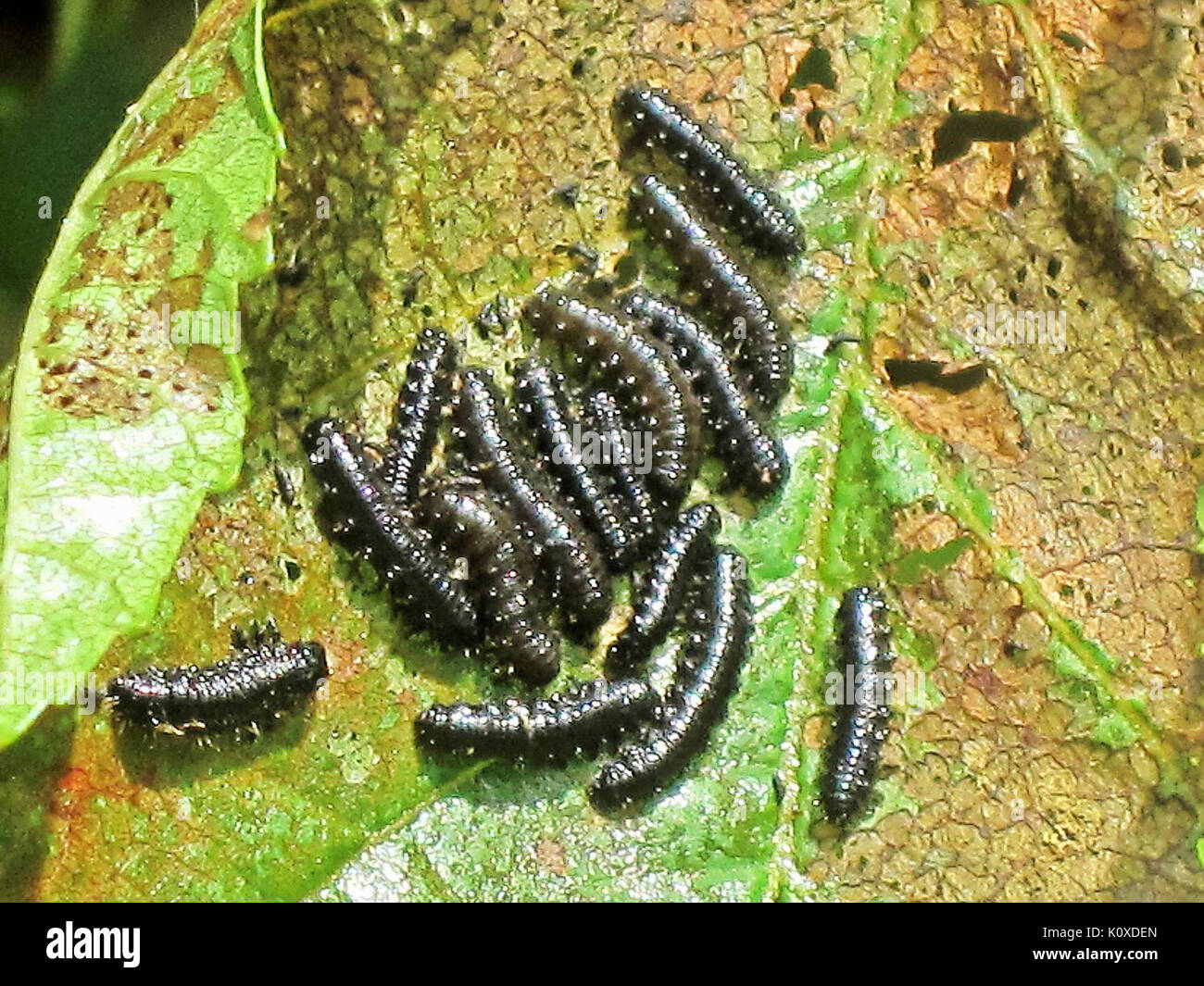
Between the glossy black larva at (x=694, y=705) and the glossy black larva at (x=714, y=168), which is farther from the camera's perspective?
the glossy black larva at (x=714, y=168)

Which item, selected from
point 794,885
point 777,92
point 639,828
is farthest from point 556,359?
point 794,885

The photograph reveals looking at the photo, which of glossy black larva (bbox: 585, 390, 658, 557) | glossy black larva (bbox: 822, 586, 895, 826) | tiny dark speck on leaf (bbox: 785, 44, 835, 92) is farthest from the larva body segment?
tiny dark speck on leaf (bbox: 785, 44, 835, 92)

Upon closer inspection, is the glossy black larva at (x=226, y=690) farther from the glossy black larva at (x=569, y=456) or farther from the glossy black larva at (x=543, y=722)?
the glossy black larva at (x=569, y=456)

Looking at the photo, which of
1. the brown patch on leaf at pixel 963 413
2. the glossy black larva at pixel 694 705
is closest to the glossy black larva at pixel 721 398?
the glossy black larva at pixel 694 705

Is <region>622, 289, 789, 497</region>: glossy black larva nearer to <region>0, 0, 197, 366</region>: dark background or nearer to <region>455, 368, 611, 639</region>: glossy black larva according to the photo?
<region>455, 368, 611, 639</region>: glossy black larva

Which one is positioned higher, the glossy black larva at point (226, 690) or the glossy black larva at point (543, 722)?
the glossy black larva at point (226, 690)

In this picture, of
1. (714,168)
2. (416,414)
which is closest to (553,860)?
(416,414)
